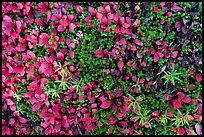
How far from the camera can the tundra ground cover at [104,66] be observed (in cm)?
219

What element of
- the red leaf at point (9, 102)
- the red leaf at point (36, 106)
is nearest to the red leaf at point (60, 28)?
the red leaf at point (36, 106)

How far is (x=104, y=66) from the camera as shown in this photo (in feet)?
7.42

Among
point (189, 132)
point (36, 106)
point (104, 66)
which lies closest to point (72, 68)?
point (104, 66)

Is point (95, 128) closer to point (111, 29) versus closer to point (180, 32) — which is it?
point (111, 29)

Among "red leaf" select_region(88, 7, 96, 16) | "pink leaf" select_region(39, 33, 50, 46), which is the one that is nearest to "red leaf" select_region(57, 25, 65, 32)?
"pink leaf" select_region(39, 33, 50, 46)

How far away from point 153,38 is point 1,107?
137 centimetres

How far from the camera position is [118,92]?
230 centimetres

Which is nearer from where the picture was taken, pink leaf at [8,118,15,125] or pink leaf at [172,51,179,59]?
pink leaf at [172,51,179,59]

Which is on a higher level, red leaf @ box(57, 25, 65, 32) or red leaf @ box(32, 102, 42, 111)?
red leaf @ box(57, 25, 65, 32)

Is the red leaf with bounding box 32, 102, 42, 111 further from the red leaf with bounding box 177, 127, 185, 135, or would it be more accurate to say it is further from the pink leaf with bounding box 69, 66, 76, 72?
the red leaf with bounding box 177, 127, 185, 135

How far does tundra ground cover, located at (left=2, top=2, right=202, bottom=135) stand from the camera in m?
2.19

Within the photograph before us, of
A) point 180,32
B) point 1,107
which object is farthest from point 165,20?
point 1,107

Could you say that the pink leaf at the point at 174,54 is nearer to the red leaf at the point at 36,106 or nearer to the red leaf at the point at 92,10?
the red leaf at the point at 92,10

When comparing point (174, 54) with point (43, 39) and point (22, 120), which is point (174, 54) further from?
point (22, 120)
